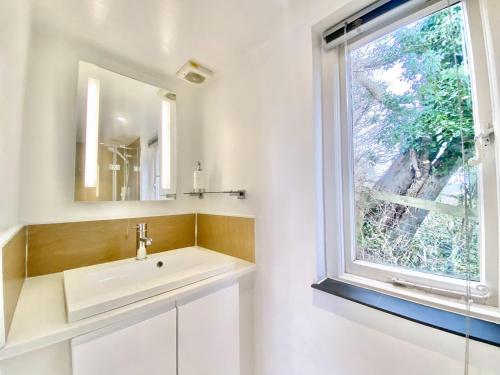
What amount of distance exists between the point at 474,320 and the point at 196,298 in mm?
1000

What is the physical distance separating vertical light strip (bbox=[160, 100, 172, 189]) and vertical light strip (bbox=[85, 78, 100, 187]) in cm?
38

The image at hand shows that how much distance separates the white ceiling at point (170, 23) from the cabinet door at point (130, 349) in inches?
53.2

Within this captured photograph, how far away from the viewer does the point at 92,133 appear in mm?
1164

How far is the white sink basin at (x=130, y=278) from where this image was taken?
2.37 ft

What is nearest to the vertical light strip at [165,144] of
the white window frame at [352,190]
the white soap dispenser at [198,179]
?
the white soap dispenser at [198,179]

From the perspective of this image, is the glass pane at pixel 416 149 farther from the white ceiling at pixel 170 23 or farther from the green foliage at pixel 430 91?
the white ceiling at pixel 170 23

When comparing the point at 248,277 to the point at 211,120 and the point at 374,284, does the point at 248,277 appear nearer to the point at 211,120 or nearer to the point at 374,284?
the point at 374,284

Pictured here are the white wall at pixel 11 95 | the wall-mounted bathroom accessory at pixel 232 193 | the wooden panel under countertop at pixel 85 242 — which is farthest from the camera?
the wall-mounted bathroom accessory at pixel 232 193

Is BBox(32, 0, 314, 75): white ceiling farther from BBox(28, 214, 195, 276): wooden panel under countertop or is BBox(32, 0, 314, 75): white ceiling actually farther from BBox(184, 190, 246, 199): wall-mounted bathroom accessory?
BBox(28, 214, 195, 276): wooden panel under countertop

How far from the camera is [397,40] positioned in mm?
865

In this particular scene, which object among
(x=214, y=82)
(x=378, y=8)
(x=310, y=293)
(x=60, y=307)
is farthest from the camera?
(x=214, y=82)

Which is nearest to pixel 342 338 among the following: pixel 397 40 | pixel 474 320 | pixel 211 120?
pixel 474 320

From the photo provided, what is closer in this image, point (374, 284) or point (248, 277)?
point (374, 284)

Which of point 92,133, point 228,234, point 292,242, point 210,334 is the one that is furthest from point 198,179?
point 210,334
